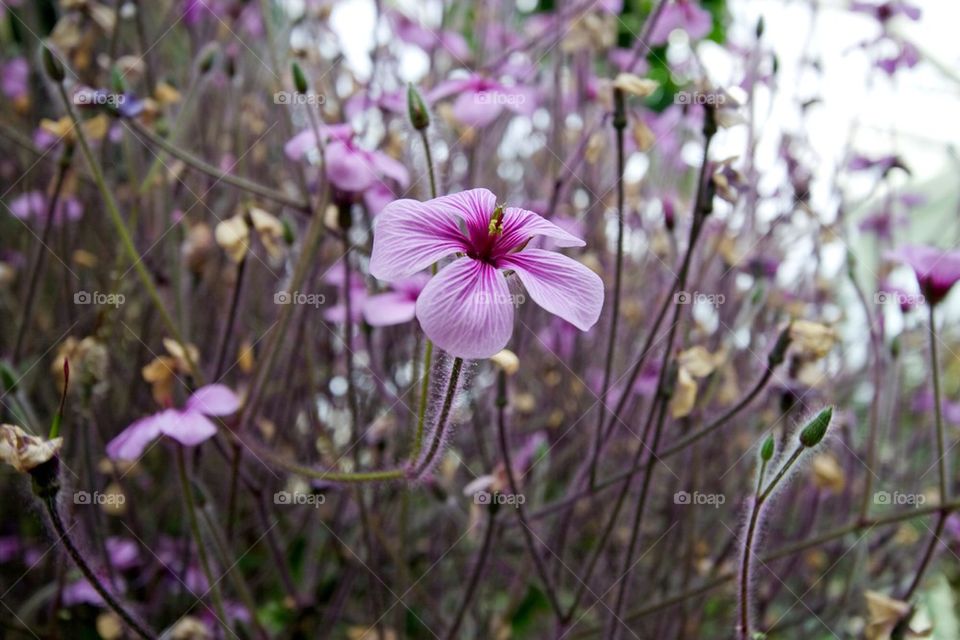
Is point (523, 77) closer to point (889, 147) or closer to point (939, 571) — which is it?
point (889, 147)

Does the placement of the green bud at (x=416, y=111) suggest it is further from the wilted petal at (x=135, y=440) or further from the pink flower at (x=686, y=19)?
the pink flower at (x=686, y=19)

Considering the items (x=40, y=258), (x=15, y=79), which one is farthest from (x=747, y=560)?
(x=15, y=79)

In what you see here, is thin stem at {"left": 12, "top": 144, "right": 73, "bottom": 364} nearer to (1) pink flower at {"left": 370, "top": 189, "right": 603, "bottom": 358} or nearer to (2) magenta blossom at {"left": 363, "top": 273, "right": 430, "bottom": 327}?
(2) magenta blossom at {"left": 363, "top": 273, "right": 430, "bottom": 327}

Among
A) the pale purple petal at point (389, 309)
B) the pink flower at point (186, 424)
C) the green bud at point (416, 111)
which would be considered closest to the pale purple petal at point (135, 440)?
the pink flower at point (186, 424)

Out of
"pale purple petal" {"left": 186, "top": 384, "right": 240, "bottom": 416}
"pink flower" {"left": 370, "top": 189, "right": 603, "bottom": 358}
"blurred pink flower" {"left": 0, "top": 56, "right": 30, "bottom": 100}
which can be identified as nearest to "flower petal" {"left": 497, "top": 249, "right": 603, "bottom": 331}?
"pink flower" {"left": 370, "top": 189, "right": 603, "bottom": 358}

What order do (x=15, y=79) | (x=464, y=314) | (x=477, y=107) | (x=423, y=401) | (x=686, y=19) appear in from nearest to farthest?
1. (x=464, y=314)
2. (x=423, y=401)
3. (x=477, y=107)
4. (x=686, y=19)
5. (x=15, y=79)

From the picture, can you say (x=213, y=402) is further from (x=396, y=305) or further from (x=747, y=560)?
(x=747, y=560)
